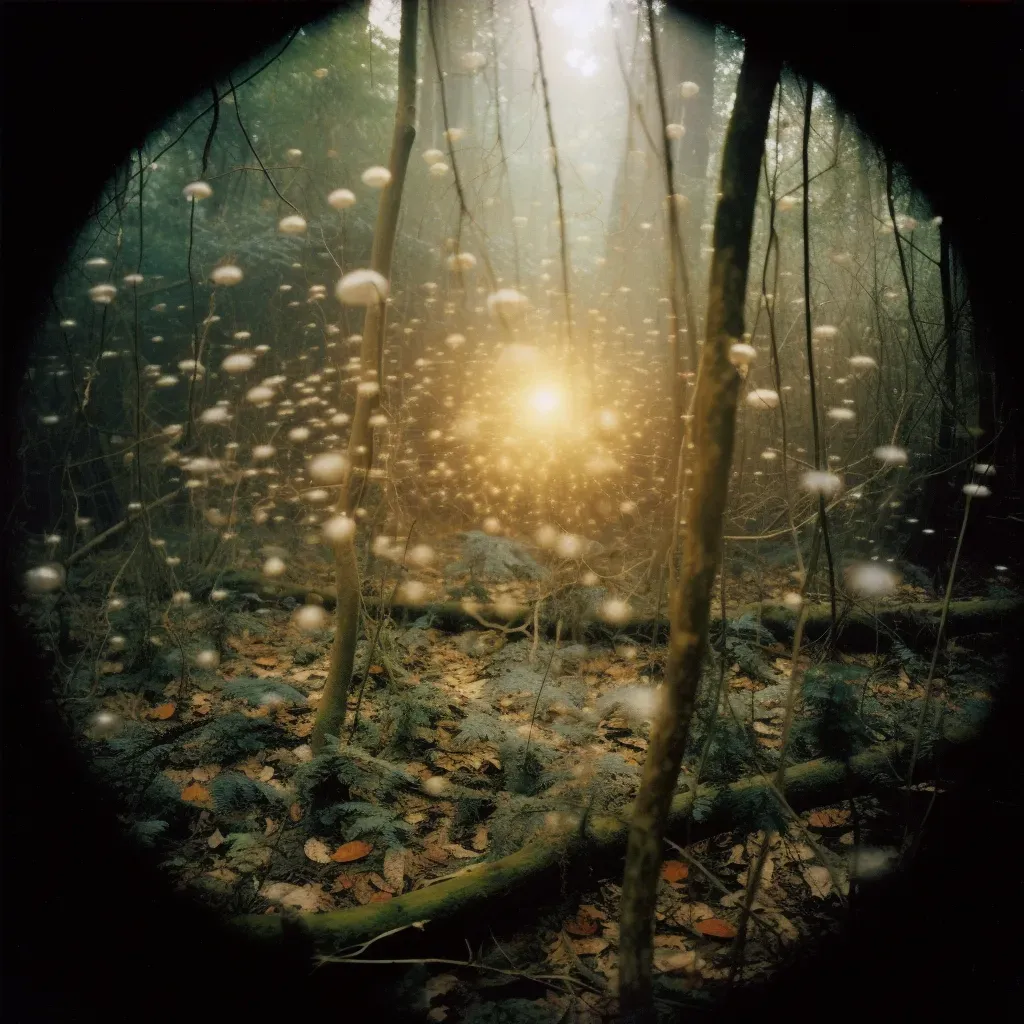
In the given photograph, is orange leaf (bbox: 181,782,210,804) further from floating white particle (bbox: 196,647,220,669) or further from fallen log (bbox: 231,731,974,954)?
floating white particle (bbox: 196,647,220,669)

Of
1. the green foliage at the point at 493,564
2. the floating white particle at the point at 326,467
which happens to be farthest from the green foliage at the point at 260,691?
the floating white particle at the point at 326,467

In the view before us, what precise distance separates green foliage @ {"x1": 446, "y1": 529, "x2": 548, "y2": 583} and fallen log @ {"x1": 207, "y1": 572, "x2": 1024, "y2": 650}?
313 millimetres

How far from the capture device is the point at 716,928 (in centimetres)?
180

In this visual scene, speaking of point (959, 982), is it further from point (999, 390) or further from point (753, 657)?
point (999, 390)

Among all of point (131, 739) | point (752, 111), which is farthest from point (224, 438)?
point (752, 111)

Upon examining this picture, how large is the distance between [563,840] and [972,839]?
1.19m

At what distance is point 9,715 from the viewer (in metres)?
1.92

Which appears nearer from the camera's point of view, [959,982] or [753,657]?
[959,982]

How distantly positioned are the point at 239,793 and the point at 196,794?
A: 308mm

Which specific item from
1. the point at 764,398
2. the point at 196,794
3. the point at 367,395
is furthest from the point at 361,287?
the point at 764,398

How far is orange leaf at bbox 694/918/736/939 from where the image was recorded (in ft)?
5.83

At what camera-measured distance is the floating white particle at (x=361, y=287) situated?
6.65 feet

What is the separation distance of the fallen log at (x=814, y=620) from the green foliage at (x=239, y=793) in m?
1.48

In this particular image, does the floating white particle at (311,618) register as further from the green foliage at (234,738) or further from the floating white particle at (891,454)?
the floating white particle at (891,454)
